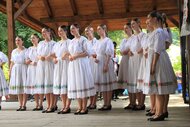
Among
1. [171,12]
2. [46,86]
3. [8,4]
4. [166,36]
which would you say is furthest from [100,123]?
[171,12]

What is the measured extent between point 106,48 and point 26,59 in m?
1.54

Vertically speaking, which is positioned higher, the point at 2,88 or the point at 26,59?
the point at 26,59

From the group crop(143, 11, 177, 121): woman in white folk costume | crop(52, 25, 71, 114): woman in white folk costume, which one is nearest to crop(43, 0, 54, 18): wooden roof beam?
crop(52, 25, 71, 114): woman in white folk costume

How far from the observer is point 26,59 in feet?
23.0

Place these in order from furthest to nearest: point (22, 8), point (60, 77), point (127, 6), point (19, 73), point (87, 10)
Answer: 1. point (87, 10)
2. point (127, 6)
3. point (22, 8)
4. point (19, 73)
5. point (60, 77)

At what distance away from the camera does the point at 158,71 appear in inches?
182

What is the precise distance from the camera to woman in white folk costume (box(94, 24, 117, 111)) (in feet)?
21.2

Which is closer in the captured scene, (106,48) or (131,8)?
(106,48)

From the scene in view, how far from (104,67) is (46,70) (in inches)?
37.9

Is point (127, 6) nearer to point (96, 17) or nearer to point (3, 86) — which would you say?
point (96, 17)

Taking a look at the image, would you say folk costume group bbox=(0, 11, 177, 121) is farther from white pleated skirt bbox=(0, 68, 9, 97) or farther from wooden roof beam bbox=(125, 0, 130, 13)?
wooden roof beam bbox=(125, 0, 130, 13)

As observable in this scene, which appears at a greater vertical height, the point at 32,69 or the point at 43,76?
the point at 32,69

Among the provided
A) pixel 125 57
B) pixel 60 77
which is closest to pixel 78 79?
pixel 60 77

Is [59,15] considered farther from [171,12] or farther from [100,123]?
[100,123]
